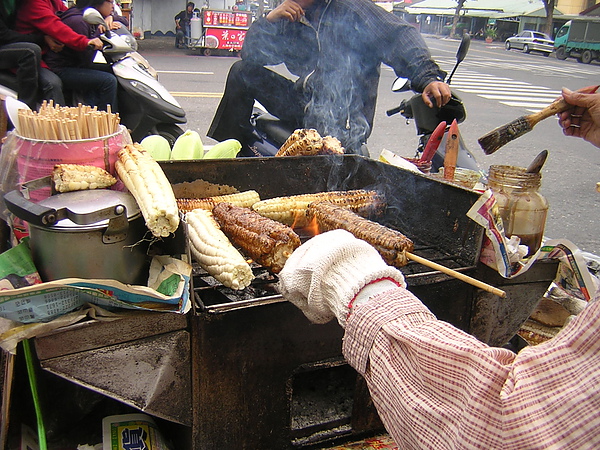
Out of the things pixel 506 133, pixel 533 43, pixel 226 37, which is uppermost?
pixel 533 43

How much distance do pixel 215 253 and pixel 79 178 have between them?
596mm

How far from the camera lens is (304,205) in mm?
2795

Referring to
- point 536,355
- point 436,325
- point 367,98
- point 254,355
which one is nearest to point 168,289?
point 254,355

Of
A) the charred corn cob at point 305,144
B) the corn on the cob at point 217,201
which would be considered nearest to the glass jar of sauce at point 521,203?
the charred corn cob at point 305,144

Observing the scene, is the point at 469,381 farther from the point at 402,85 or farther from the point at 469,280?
the point at 402,85

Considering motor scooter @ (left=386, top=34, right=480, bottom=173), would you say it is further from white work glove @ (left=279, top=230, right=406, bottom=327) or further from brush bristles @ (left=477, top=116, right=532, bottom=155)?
white work glove @ (left=279, top=230, right=406, bottom=327)

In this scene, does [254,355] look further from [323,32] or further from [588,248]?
[588,248]

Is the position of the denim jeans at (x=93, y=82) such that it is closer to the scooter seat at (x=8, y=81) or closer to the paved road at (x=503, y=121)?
the scooter seat at (x=8, y=81)

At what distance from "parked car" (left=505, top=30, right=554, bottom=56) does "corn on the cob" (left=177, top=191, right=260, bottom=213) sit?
3863 cm

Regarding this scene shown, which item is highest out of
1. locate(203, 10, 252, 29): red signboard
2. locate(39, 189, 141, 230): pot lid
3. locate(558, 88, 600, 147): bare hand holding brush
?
locate(203, 10, 252, 29): red signboard

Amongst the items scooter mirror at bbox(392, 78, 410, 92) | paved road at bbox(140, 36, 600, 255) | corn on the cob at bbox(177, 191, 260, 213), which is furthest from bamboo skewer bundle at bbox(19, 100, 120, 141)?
paved road at bbox(140, 36, 600, 255)

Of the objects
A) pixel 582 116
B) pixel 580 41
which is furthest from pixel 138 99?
pixel 580 41

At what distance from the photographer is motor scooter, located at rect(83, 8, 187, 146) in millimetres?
5789

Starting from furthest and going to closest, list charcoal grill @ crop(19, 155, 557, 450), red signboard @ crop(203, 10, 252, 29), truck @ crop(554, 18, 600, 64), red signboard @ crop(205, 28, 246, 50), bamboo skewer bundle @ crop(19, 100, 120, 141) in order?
truck @ crop(554, 18, 600, 64) → red signboard @ crop(205, 28, 246, 50) → red signboard @ crop(203, 10, 252, 29) → bamboo skewer bundle @ crop(19, 100, 120, 141) → charcoal grill @ crop(19, 155, 557, 450)
